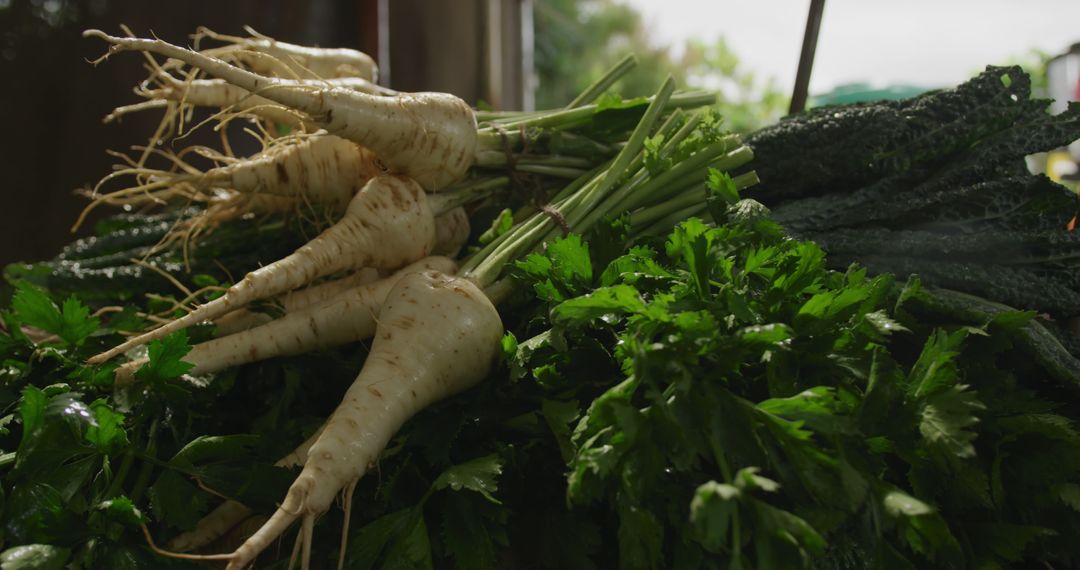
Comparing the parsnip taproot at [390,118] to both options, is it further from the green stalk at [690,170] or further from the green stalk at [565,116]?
the green stalk at [690,170]

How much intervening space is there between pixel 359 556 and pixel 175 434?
13.9 inches

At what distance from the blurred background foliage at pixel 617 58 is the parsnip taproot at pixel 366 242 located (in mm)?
4998

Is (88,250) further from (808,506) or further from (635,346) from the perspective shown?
(808,506)

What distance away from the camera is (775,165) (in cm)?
128

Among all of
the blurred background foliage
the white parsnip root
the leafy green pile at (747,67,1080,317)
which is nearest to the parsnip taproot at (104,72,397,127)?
the white parsnip root

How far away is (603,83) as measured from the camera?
5.02 feet

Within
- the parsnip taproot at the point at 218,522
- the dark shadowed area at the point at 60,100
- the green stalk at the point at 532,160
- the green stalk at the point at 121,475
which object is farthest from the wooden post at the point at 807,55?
the dark shadowed area at the point at 60,100

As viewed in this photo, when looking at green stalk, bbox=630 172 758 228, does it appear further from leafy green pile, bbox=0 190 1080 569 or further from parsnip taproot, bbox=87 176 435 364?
parsnip taproot, bbox=87 176 435 364

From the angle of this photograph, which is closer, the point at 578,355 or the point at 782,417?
the point at 782,417

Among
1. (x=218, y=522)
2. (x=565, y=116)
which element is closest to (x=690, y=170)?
(x=565, y=116)

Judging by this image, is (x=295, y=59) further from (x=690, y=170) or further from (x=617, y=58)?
(x=617, y=58)

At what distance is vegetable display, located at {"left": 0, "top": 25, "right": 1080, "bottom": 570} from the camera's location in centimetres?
75

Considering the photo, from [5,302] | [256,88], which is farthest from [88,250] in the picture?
[256,88]

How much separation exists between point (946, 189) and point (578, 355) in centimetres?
73
